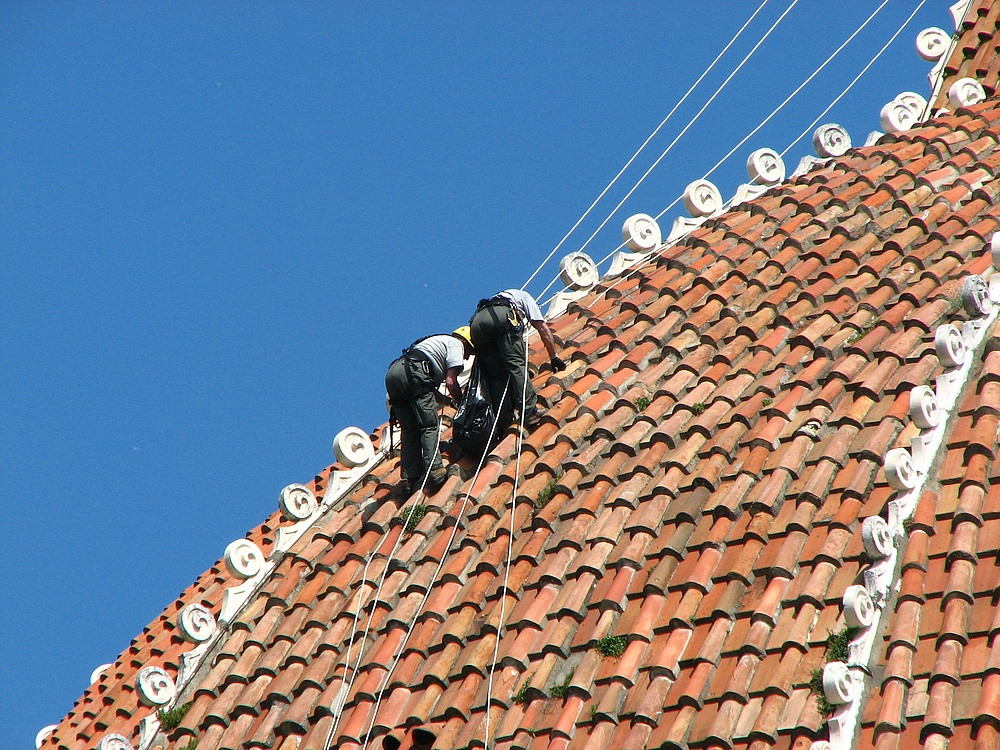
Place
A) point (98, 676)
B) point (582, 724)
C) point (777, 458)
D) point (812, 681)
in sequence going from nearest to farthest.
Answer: point (812, 681) < point (582, 724) < point (777, 458) < point (98, 676)

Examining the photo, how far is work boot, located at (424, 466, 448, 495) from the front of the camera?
11.1 m

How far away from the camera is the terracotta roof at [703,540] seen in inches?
304

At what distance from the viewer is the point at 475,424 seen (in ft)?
36.8

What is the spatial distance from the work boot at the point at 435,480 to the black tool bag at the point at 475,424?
1.03ft

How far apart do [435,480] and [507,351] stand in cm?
121

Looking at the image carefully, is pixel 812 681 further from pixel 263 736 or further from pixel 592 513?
pixel 263 736

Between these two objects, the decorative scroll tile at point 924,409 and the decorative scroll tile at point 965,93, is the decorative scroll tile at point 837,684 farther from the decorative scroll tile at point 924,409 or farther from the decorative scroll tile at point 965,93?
the decorative scroll tile at point 965,93

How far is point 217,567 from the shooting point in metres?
15.6

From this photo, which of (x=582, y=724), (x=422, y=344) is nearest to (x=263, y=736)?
(x=582, y=724)

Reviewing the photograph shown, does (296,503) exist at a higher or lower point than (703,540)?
higher

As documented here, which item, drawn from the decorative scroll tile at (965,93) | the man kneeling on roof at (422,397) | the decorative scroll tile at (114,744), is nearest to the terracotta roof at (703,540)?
the man kneeling on roof at (422,397)

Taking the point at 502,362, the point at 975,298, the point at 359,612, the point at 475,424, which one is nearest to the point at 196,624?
the point at 359,612

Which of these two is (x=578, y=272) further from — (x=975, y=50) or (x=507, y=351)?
(x=975, y=50)

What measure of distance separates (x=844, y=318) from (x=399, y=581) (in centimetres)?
402
